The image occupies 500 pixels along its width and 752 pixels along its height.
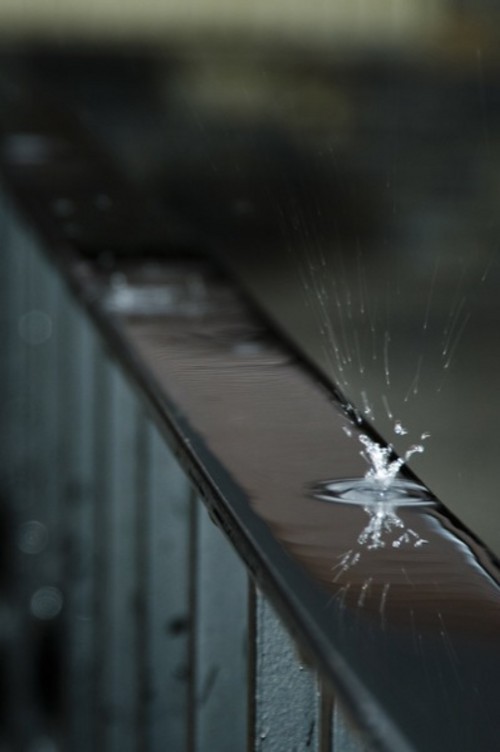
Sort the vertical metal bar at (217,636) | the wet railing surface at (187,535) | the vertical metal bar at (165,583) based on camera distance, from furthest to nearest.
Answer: the vertical metal bar at (165,583) < the vertical metal bar at (217,636) < the wet railing surface at (187,535)

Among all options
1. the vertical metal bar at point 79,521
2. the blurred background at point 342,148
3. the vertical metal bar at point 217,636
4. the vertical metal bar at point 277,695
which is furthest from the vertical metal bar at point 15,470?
the blurred background at point 342,148

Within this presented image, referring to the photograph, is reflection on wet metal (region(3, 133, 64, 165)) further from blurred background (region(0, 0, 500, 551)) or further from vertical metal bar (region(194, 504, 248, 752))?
blurred background (region(0, 0, 500, 551))

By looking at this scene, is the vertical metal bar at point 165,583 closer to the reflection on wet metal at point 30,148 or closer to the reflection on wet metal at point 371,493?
the reflection on wet metal at point 371,493

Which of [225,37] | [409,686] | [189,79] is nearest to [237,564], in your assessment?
[409,686]

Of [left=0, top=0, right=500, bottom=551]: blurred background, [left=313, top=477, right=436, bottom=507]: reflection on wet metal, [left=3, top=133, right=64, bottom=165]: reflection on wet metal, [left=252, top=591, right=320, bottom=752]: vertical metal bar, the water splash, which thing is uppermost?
[left=0, top=0, right=500, bottom=551]: blurred background

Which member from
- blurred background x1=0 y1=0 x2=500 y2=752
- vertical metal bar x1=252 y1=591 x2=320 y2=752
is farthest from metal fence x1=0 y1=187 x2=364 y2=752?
blurred background x1=0 y1=0 x2=500 y2=752

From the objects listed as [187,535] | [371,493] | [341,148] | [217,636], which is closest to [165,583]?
[187,535]

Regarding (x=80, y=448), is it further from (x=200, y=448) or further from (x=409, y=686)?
(x=409, y=686)

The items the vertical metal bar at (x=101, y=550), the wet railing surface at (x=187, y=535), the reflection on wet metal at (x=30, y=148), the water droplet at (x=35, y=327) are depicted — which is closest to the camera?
the wet railing surface at (x=187, y=535)
